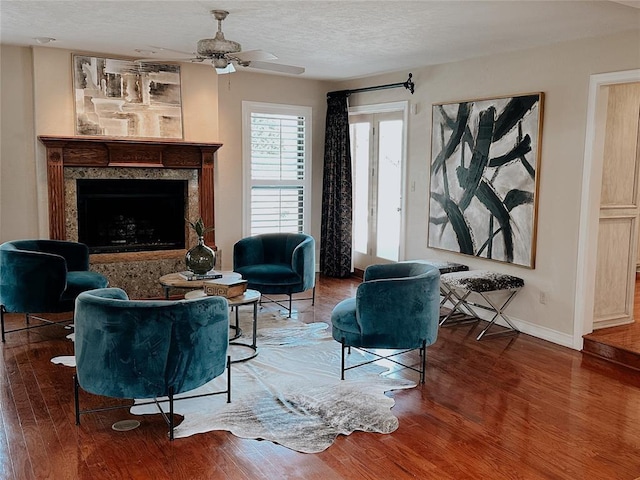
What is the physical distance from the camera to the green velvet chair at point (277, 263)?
573 cm

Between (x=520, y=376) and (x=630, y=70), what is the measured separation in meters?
2.52

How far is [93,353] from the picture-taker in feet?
10.4

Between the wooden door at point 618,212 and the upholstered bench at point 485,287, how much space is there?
0.74m

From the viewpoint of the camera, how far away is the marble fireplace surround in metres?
6.11

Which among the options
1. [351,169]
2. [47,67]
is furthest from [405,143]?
[47,67]

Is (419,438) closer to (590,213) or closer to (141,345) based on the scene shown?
(141,345)

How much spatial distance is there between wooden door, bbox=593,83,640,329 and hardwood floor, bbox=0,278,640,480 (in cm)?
98

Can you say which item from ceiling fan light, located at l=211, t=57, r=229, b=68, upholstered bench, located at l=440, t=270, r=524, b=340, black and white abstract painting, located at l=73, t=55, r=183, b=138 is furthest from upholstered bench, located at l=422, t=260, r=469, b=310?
black and white abstract painting, located at l=73, t=55, r=183, b=138

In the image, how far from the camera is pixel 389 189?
7.45m

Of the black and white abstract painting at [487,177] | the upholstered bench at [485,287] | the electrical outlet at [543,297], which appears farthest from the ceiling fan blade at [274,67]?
the electrical outlet at [543,297]

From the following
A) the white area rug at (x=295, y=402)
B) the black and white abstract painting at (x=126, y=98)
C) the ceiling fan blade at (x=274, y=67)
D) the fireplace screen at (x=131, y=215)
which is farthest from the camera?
the fireplace screen at (x=131, y=215)

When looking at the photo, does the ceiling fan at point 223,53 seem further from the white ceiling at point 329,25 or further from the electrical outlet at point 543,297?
A: the electrical outlet at point 543,297

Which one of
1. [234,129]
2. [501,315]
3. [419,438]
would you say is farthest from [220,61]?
[501,315]

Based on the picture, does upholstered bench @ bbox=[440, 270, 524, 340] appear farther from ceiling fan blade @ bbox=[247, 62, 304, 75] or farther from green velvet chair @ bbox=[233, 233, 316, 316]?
ceiling fan blade @ bbox=[247, 62, 304, 75]
